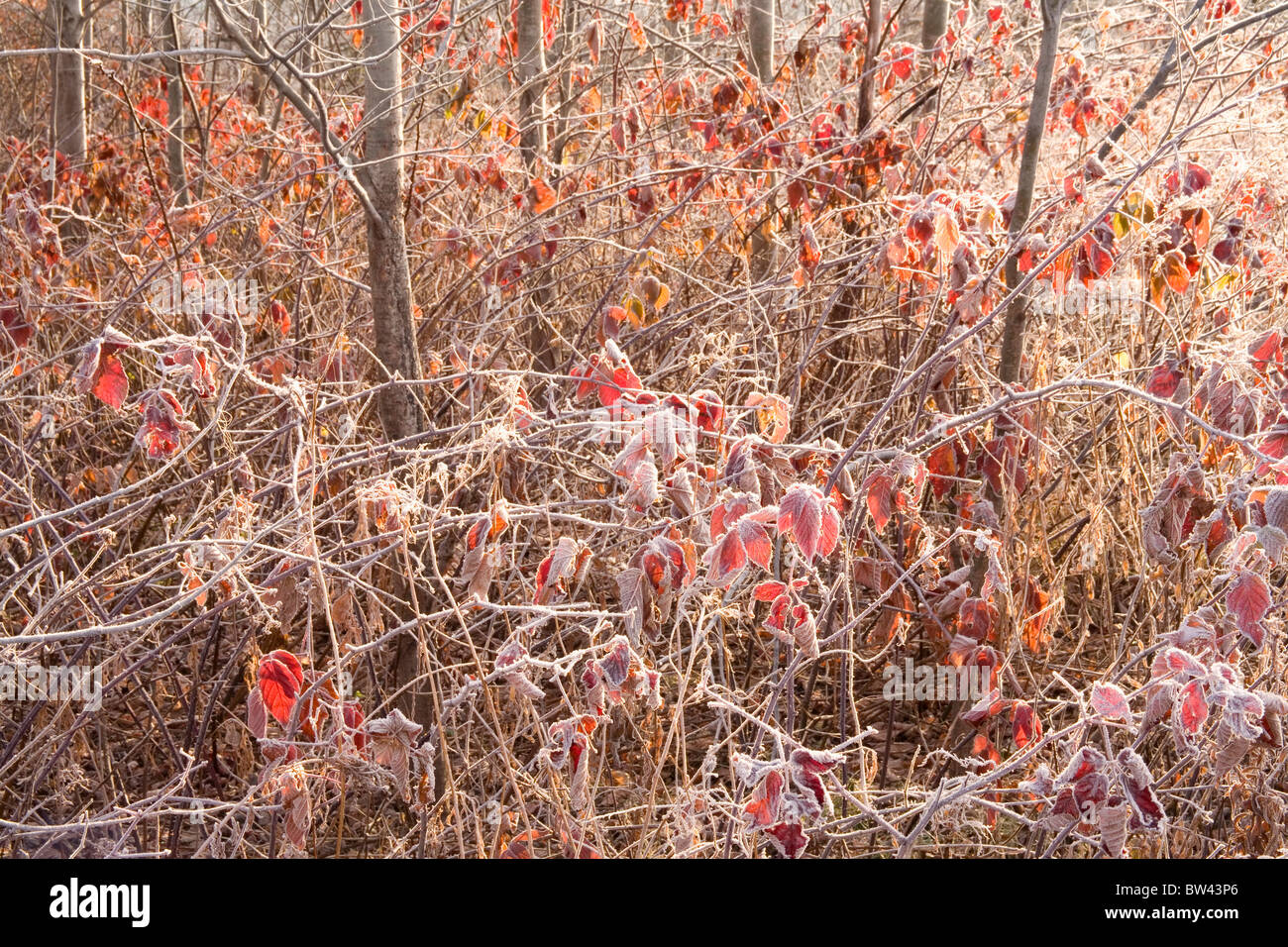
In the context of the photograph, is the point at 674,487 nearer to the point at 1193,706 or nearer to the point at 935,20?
the point at 1193,706

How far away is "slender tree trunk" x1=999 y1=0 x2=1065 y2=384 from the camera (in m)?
2.50

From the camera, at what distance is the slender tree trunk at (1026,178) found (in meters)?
2.50

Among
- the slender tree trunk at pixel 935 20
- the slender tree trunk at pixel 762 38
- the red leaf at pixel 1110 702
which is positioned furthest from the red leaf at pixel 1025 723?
the slender tree trunk at pixel 762 38

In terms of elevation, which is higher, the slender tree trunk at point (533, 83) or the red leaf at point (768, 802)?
the slender tree trunk at point (533, 83)

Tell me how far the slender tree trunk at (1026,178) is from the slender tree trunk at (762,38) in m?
1.64

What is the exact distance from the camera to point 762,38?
13.4 feet

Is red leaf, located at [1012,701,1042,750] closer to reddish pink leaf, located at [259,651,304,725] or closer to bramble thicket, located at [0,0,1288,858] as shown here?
bramble thicket, located at [0,0,1288,858]

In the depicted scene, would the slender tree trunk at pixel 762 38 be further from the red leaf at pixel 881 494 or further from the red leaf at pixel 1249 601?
the red leaf at pixel 1249 601

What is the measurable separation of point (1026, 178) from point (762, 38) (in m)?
1.79

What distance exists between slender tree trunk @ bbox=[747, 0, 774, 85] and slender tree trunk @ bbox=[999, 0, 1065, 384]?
5.37 ft

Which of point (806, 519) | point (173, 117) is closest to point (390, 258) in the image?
point (806, 519)

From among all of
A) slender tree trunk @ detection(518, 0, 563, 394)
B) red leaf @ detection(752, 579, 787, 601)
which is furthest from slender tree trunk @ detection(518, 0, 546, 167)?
red leaf @ detection(752, 579, 787, 601)
